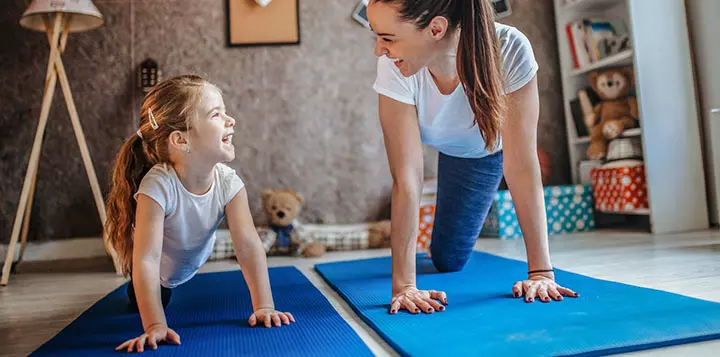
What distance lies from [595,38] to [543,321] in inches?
96.7

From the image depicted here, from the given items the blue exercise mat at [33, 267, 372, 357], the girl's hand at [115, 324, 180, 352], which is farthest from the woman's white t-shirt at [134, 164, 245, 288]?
the girl's hand at [115, 324, 180, 352]

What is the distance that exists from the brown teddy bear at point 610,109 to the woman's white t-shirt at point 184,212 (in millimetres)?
2239

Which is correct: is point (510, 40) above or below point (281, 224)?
above

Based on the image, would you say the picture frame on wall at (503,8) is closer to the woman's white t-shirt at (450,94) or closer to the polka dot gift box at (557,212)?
the polka dot gift box at (557,212)

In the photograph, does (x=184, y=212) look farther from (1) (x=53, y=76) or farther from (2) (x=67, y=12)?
(2) (x=67, y=12)

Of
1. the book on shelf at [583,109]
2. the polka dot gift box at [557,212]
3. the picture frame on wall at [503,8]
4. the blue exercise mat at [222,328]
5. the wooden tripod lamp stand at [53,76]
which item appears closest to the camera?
the blue exercise mat at [222,328]

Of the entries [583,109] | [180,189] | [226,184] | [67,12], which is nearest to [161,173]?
[180,189]

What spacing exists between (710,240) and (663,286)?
1.08 meters

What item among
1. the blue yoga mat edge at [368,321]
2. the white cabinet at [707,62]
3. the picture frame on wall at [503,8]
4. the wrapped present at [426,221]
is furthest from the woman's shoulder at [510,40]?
the picture frame on wall at [503,8]

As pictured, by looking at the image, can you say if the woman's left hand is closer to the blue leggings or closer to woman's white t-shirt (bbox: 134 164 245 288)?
the blue leggings

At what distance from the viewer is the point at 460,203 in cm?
188

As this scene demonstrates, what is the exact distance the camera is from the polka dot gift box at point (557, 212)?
3.07 m

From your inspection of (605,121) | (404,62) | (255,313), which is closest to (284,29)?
(605,121)

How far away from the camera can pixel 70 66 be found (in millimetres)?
3078
